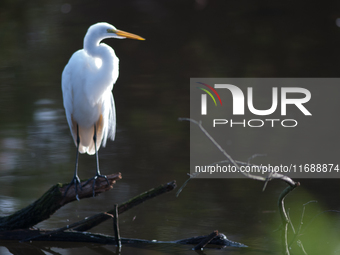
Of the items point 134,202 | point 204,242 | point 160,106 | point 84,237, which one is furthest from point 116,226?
point 160,106

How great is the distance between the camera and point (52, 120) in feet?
21.0

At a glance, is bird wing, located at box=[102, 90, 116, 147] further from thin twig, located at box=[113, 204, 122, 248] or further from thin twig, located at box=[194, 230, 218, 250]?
thin twig, located at box=[194, 230, 218, 250]

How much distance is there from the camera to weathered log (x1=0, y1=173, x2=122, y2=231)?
321cm

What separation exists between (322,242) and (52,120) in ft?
12.5

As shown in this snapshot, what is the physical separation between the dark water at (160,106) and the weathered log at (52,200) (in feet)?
0.75

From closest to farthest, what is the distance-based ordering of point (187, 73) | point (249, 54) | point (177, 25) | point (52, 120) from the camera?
1. point (52, 120)
2. point (187, 73)
3. point (249, 54)
4. point (177, 25)

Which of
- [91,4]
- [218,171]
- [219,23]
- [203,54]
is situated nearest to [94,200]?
[218,171]

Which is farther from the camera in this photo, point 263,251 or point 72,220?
point 72,220

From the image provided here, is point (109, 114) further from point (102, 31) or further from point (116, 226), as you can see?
point (116, 226)

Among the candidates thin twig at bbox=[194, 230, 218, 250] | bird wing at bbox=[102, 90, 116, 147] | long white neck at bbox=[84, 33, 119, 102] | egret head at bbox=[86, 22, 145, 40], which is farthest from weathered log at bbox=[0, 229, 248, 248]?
egret head at bbox=[86, 22, 145, 40]

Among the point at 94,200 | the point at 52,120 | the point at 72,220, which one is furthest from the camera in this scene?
the point at 52,120

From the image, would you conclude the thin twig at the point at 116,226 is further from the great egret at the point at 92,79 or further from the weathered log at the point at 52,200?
the great egret at the point at 92,79

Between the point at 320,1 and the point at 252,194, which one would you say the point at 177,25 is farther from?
the point at 252,194

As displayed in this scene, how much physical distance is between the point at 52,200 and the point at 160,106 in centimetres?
377
